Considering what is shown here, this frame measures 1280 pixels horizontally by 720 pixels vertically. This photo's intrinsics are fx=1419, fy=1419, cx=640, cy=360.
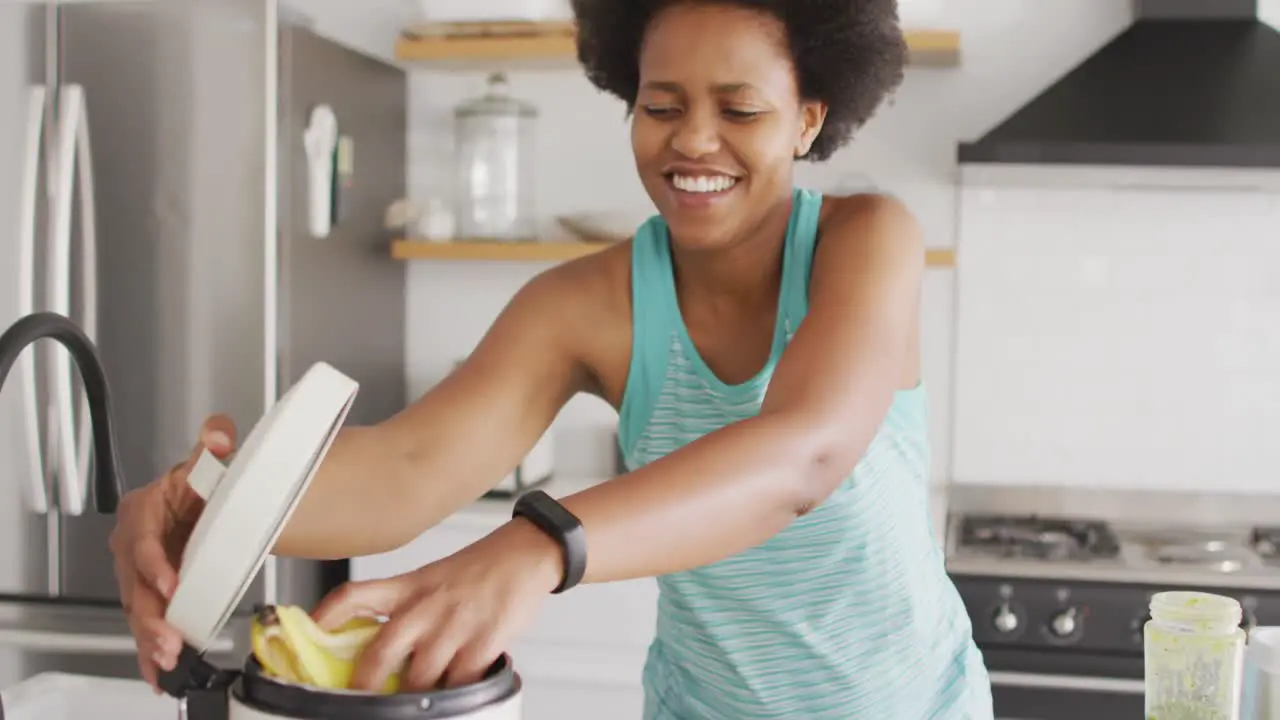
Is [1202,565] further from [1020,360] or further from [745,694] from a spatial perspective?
[745,694]

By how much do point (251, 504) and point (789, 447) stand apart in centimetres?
34

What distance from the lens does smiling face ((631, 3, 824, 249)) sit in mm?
1138

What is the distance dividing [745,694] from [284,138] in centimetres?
150

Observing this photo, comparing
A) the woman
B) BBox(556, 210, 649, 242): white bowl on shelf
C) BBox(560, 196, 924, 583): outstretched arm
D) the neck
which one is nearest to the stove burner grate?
BBox(556, 210, 649, 242): white bowl on shelf

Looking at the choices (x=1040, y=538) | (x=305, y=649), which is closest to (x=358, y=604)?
(x=305, y=649)

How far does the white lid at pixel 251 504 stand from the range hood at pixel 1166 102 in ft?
6.27

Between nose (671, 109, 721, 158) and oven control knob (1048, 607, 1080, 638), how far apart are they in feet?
4.85

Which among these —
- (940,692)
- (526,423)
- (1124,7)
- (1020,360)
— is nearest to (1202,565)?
(1020,360)

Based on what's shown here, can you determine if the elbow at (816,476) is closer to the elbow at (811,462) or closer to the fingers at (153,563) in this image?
the elbow at (811,462)

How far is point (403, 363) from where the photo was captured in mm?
3115

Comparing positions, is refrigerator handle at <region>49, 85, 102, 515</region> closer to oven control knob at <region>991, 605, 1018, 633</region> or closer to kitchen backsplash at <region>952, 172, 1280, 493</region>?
oven control knob at <region>991, 605, 1018, 633</region>

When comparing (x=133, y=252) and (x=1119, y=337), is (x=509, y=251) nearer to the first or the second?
(x=133, y=252)

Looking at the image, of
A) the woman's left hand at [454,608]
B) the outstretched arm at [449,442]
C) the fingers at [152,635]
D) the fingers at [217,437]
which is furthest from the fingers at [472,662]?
the outstretched arm at [449,442]

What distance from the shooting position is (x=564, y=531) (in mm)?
688
